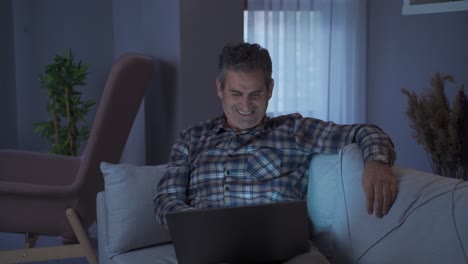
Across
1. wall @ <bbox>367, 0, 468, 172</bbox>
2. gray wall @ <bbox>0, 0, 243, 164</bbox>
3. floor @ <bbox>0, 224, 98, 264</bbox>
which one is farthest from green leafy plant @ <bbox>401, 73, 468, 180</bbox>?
floor @ <bbox>0, 224, 98, 264</bbox>

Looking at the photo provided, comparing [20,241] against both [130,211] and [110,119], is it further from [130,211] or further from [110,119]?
[130,211]

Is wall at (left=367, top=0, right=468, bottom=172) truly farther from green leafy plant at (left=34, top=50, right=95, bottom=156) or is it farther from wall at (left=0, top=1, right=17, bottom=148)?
wall at (left=0, top=1, right=17, bottom=148)

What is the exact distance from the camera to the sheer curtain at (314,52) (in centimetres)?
Answer: 503

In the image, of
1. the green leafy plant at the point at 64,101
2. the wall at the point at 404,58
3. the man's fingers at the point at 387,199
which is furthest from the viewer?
the wall at the point at 404,58

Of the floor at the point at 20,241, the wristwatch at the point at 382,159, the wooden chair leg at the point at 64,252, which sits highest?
the wristwatch at the point at 382,159

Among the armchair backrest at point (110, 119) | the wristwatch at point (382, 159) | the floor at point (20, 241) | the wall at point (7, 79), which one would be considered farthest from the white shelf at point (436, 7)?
the wall at point (7, 79)

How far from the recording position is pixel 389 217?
1804mm

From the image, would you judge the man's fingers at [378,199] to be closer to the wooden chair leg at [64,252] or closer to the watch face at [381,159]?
the watch face at [381,159]

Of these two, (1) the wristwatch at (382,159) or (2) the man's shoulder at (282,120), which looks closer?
(1) the wristwatch at (382,159)

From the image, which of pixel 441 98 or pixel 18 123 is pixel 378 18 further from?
pixel 18 123

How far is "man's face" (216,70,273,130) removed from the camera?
2.17 m

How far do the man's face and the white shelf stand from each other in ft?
7.04

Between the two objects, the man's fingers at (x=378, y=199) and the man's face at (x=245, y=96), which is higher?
the man's face at (x=245, y=96)

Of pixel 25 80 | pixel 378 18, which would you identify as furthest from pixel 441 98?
pixel 25 80
